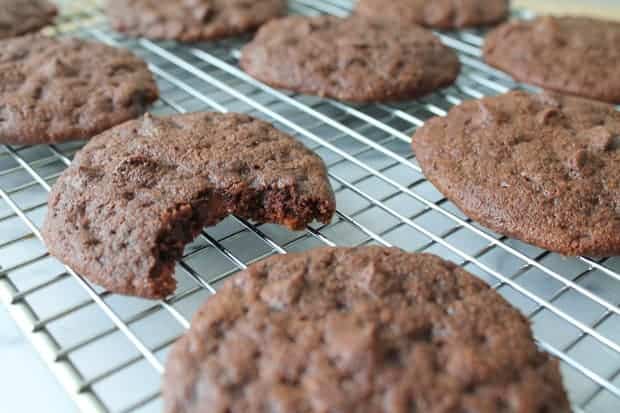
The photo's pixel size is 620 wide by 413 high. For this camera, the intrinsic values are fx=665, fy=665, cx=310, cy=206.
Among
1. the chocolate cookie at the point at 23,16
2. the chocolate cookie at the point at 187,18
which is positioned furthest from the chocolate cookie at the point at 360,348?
the chocolate cookie at the point at 23,16

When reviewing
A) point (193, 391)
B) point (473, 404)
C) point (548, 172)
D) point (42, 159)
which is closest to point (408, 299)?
point (473, 404)

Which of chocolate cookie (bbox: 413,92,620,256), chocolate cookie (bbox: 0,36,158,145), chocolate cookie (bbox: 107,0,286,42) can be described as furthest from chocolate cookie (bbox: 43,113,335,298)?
chocolate cookie (bbox: 107,0,286,42)

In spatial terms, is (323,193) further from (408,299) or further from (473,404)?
(473,404)

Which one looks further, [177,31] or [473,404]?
[177,31]

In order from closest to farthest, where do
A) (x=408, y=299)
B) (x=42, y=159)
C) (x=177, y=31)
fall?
(x=408, y=299)
(x=42, y=159)
(x=177, y=31)

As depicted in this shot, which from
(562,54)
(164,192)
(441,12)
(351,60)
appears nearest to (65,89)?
(164,192)

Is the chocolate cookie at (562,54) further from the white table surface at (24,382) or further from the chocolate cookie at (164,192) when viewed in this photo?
the white table surface at (24,382)
